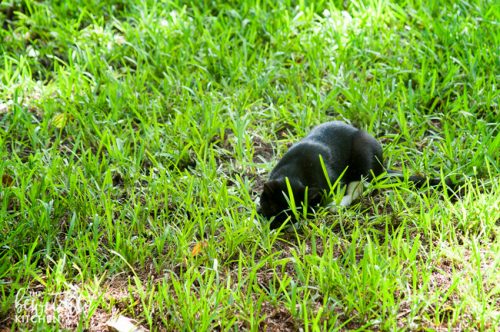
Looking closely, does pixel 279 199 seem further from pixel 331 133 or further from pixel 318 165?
→ pixel 331 133

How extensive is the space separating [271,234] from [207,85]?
2.01 meters

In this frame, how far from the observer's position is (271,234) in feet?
15.1

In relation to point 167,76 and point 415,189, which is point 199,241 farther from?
point 167,76

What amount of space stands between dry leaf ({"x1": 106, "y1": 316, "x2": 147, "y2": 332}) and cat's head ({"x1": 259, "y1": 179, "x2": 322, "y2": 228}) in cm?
114

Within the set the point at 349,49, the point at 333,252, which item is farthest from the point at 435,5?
the point at 333,252

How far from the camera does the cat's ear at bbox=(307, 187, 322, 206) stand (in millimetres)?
4688

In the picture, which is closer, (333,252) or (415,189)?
(333,252)

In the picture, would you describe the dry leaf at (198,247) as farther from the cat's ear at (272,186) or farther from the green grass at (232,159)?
the cat's ear at (272,186)

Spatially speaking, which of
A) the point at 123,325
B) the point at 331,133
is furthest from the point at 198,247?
the point at 331,133

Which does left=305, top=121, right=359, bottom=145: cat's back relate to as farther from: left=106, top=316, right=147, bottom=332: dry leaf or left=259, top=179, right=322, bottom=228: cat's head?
left=106, top=316, right=147, bottom=332: dry leaf

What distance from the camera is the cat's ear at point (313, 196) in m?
4.69

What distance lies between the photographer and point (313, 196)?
15.4 ft

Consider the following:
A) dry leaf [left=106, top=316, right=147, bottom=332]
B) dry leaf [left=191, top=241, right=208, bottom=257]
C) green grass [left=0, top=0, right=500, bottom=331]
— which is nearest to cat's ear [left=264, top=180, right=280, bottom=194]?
green grass [left=0, top=0, right=500, bottom=331]

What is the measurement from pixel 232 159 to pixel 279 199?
0.94m
